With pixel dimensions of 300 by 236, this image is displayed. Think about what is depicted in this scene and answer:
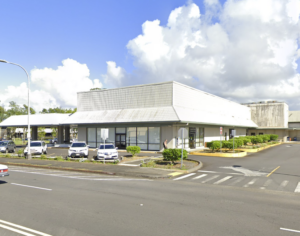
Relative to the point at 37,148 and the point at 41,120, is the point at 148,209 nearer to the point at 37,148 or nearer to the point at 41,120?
the point at 37,148

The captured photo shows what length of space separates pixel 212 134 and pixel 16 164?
27891 mm

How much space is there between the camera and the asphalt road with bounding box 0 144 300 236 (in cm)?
660

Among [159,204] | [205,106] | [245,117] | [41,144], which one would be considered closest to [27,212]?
[159,204]

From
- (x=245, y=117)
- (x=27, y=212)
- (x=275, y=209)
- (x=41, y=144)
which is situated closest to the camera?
(x=27, y=212)

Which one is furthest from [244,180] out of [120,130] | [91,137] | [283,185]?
[91,137]

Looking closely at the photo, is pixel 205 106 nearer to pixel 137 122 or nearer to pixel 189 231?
pixel 137 122

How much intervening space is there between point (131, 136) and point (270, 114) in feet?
137

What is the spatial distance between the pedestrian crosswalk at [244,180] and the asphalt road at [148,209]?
0.69 m

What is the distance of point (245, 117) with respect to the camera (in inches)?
2317

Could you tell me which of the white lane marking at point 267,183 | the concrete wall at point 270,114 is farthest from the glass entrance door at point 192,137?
the concrete wall at point 270,114

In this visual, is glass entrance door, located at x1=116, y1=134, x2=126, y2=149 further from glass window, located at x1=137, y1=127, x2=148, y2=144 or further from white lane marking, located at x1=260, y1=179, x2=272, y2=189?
white lane marking, located at x1=260, y1=179, x2=272, y2=189

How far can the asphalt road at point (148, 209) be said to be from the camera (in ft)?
21.7

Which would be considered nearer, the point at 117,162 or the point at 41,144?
Result: the point at 117,162

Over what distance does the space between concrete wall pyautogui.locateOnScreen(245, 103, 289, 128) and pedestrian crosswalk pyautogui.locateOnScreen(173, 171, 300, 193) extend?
49885mm
